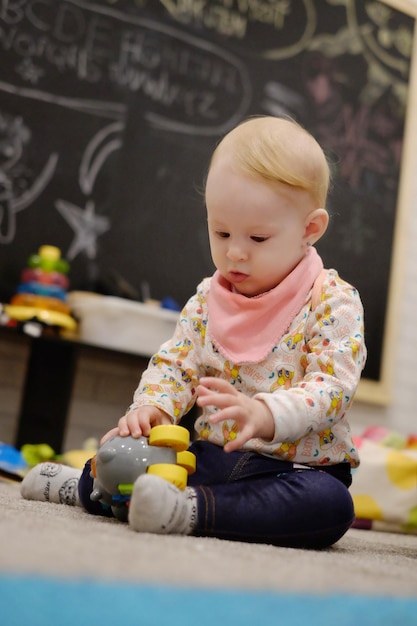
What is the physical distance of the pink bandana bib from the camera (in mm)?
1124

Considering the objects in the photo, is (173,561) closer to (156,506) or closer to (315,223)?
(156,506)

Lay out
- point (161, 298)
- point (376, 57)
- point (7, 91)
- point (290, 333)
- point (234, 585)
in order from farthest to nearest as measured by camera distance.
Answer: point (376, 57) → point (161, 298) → point (7, 91) → point (290, 333) → point (234, 585)

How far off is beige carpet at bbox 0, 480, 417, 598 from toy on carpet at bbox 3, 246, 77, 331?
1372 mm

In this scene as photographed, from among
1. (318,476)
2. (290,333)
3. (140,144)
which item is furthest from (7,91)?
(318,476)

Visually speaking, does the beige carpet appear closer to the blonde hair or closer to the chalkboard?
the blonde hair

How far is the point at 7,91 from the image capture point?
2461 millimetres

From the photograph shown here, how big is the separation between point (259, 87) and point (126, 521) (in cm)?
215

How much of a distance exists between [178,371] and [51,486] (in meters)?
0.24

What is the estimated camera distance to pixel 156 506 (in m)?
0.85

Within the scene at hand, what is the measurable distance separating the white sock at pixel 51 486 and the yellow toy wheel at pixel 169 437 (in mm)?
248

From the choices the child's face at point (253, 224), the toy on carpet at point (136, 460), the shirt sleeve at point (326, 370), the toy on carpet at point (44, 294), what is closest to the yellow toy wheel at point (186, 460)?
the toy on carpet at point (136, 460)

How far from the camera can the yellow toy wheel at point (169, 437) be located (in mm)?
958

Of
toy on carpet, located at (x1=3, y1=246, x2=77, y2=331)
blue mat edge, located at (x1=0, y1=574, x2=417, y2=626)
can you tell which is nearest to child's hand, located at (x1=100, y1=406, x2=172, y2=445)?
blue mat edge, located at (x1=0, y1=574, x2=417, y2=626)

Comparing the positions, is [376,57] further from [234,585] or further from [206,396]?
[234,585]
